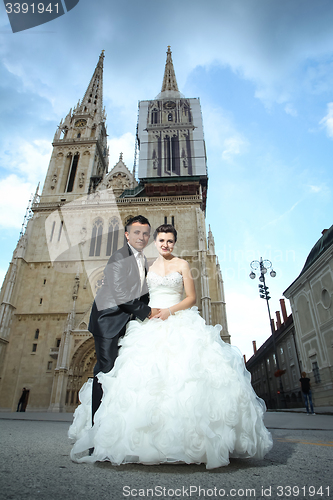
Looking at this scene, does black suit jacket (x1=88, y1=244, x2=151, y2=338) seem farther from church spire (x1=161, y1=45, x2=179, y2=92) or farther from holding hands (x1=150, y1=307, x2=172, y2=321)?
church spire (x1=161, y1=45, x2=179, y2=92)

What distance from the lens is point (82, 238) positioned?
21781 mm

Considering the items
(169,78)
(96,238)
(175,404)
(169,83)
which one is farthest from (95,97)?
(175,404)

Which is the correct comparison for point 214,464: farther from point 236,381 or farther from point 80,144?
point 80,144

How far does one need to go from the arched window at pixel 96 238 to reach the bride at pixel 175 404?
63.9ft

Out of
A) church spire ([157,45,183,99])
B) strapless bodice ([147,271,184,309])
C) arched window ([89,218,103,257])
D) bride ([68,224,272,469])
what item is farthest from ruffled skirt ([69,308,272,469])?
church spire ([157,45,183,99])

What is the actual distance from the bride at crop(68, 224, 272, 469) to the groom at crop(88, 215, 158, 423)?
0.12 m

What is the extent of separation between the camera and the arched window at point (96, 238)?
21469mm

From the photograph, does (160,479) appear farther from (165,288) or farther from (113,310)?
(165,288)

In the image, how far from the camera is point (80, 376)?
1777cm

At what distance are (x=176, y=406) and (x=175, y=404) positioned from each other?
1cm

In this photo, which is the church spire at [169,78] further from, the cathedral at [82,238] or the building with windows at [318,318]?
the building with windows at [318,318]

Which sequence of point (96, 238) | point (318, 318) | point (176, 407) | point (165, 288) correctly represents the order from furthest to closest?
point (96, 238)
point (318, 318)
point (165, 288)
point (176, 407)

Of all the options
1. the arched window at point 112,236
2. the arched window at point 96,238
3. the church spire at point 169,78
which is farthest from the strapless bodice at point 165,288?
the church spire at point 169,78

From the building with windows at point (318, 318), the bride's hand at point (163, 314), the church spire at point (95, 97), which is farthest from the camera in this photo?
the church spire at point (95, 97)
